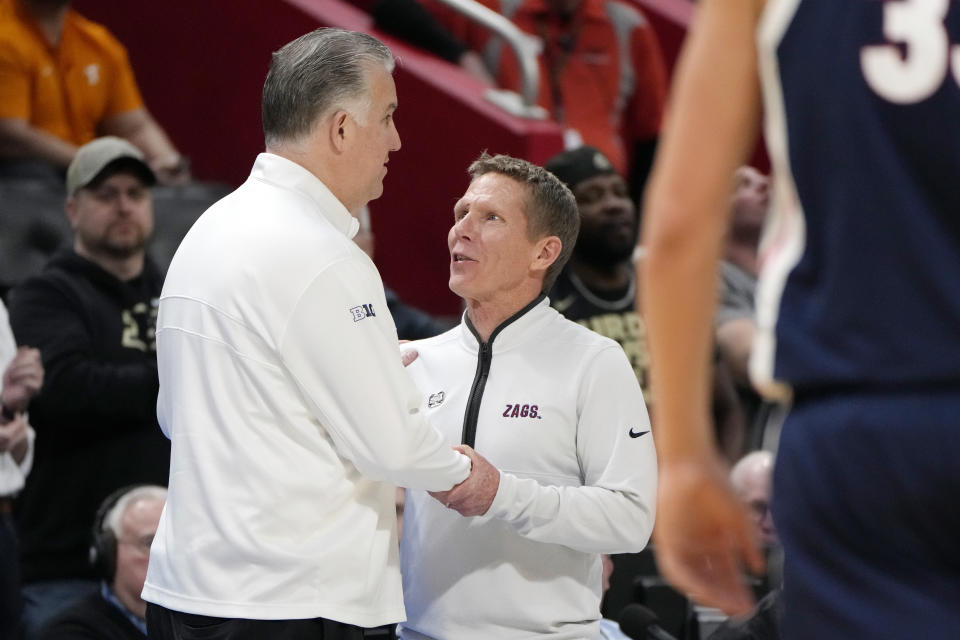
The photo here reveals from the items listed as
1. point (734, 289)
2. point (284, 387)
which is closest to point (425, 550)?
point (284, 387)

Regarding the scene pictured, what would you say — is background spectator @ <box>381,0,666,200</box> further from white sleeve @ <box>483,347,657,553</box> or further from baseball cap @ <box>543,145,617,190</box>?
white sleeve @ <box>483,347,657,553</box>

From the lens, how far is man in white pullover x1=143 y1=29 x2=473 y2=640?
9.16ft

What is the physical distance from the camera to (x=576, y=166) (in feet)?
17.9

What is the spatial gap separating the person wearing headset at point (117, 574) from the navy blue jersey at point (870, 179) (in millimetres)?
3140

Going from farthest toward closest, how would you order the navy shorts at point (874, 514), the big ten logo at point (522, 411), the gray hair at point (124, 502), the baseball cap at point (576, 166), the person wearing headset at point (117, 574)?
the baseball cap at point (576, 166), the gray hair at point (124, 502), the person wearing headset at point (117, 574), the big ten logo at point (522, 411), the navy shorts at point (874, 514)

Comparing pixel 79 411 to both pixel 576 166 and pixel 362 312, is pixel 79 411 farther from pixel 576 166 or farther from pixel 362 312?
pixel 362 312

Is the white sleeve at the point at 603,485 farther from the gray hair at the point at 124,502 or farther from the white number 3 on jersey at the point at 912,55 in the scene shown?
the white number 3 on jersey at the point at 912,55

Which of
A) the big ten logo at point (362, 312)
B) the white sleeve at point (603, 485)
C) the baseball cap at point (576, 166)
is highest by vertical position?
the baseball cap at point (576, 166)

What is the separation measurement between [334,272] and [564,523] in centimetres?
76

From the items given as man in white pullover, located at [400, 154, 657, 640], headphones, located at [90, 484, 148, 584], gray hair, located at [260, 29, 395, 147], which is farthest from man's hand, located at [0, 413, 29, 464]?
gray hair, located at [260, 29, 395, 147]

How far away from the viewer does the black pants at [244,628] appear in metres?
2.80

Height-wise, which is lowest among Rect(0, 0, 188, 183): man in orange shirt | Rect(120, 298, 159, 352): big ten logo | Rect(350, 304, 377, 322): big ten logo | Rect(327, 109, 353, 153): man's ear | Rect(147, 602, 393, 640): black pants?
Rect(147, 602, 393, 640): black pants

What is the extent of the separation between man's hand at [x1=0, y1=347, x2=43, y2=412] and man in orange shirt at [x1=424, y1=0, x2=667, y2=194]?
2.94 metres

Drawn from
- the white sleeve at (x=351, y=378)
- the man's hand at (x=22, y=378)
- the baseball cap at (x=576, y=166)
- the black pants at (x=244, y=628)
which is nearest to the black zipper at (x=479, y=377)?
the white sleeve at (x=351, y=378)
